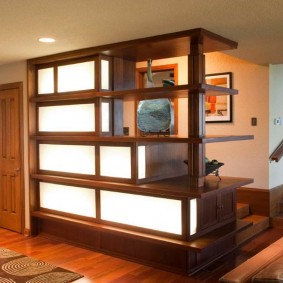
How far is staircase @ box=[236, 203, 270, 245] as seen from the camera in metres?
4.49

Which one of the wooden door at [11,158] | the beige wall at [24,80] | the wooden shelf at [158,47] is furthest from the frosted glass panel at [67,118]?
the wooden shelf at [158,47]

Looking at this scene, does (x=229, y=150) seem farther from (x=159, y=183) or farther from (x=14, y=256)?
(x=14, y=256)

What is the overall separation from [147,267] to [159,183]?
0.83 metres

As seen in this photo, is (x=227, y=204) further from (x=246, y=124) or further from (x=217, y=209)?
(x=246, y=124)

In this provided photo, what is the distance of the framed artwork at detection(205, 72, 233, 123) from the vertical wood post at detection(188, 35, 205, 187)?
6.78 feet

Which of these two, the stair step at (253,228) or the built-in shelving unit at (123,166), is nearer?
the built-in shelving unit at (123,166)

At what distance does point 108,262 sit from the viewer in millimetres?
3855

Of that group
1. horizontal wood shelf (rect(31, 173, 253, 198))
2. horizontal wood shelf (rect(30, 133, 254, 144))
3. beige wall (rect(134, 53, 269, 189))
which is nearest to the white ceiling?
horizontal wood shelf (rect(30, 133, 254, 144))

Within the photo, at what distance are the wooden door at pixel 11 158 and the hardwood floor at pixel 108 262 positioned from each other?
0.36 metres

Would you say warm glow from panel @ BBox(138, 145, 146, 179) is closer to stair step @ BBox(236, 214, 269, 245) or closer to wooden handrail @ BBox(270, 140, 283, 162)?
stair step @ BBox(236, 214, 269, 245)

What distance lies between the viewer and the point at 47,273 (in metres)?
3.56

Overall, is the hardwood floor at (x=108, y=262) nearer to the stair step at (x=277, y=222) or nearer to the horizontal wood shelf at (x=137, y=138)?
the stair step at (x=277, y=222)

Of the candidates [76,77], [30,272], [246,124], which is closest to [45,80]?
[76,77]

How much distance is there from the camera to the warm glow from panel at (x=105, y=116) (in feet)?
13.1
